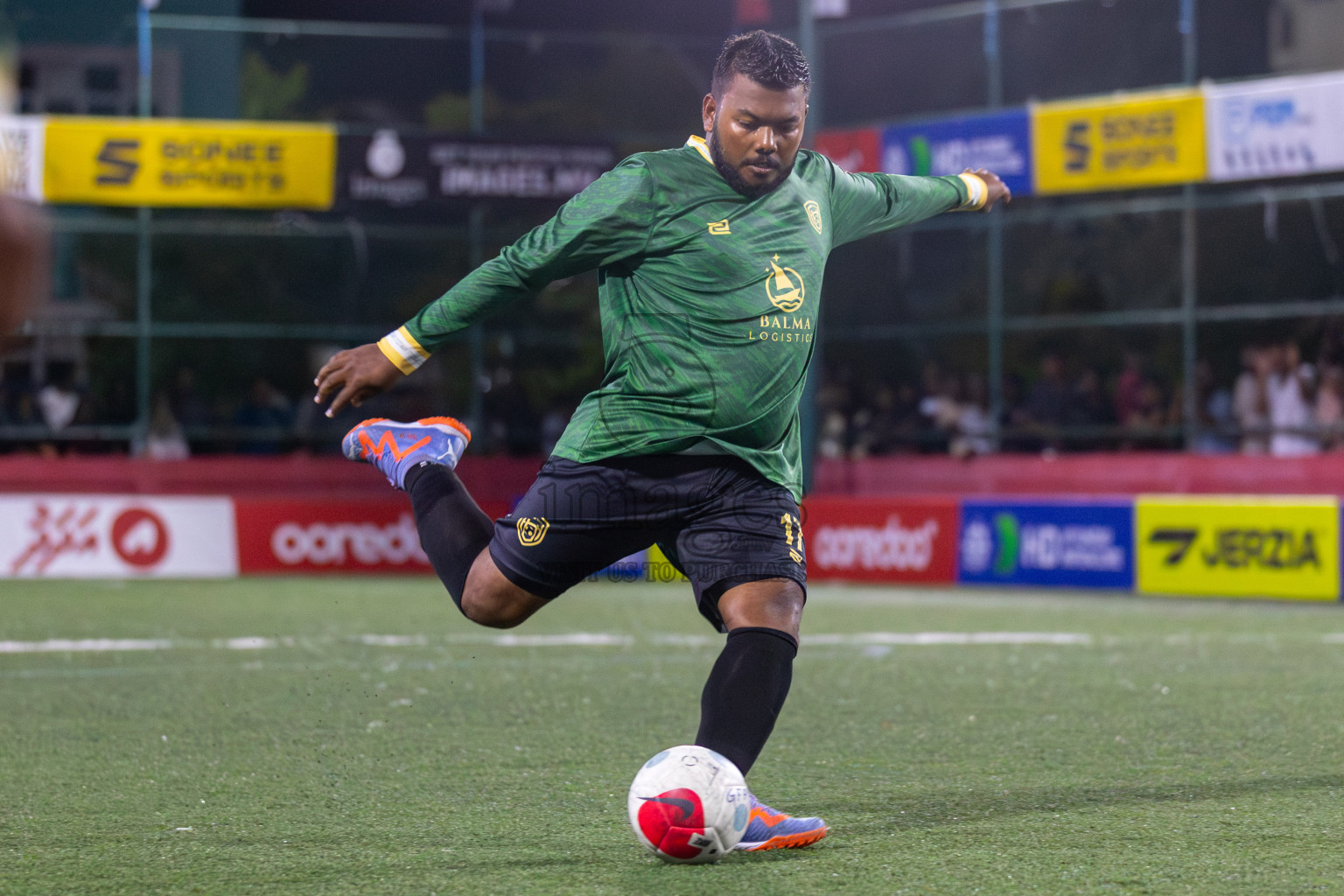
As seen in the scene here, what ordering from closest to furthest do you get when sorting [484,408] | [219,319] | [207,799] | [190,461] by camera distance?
[207,799]
[190,461]
[484,408]
[219,319]

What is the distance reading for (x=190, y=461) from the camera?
59.8 feet

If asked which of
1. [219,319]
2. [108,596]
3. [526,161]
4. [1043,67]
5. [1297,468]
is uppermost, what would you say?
[1043,67]

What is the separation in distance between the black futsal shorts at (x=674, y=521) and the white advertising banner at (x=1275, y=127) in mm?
13340

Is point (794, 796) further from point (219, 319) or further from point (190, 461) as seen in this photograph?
point (219, 319)

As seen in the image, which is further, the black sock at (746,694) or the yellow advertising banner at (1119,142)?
the yellow advertising banner at (1119,142)

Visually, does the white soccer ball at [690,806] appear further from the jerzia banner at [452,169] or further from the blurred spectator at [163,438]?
the blurred spectator at [163,438]

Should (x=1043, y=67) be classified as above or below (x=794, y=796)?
above

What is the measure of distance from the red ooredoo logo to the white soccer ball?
41.9ft

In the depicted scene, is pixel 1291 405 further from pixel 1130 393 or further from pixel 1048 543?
pixel 1048 543

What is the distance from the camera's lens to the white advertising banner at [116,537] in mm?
15781

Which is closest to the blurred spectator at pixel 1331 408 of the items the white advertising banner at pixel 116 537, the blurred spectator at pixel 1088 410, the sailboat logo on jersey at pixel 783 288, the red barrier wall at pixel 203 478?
the blurred spectator at pixel 1088 410

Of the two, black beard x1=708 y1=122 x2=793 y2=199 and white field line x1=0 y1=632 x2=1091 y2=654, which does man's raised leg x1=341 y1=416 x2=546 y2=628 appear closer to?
black beard x1=708 y1=122 x2=793 y2=199

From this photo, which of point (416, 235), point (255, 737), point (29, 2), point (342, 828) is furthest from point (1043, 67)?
point (342, 828)

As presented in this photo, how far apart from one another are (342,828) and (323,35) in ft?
57.3
